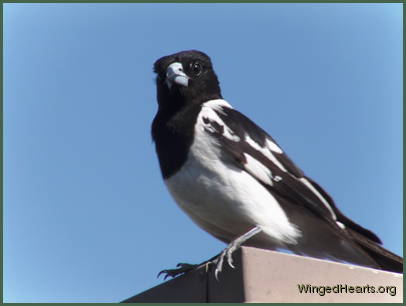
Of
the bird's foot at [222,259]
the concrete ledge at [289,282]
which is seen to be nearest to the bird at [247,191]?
the bird's foot at [222,259]

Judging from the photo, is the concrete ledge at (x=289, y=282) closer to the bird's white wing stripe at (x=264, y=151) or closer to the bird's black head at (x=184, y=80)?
the bird's white wing stripe at (x=264, y=151)

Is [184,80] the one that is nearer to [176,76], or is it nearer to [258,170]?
[176,76]

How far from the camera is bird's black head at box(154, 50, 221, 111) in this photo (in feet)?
20.6

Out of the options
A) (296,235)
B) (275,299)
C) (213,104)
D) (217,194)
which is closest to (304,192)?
(296,235)

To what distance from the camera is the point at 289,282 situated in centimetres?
422

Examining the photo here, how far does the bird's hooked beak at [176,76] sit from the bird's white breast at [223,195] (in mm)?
732

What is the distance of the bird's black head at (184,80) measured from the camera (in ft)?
20.6

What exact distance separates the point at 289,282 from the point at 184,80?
263 centimetres

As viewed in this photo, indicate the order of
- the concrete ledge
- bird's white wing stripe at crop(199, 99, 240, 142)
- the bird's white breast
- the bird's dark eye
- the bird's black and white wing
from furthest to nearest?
the bird's dark eye
bird's white wing stripe at crop(199, 99, 240, 142)
the bird's black and white wing
the bird's white breast
the concrete ledge

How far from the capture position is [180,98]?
6.24 meters

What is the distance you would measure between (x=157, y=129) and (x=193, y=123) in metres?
0.42

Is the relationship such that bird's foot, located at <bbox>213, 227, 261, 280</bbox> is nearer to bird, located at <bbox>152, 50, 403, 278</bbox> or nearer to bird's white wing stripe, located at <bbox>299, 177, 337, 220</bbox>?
bird, located at <bbox>152, 50, 403, 278</bbox>

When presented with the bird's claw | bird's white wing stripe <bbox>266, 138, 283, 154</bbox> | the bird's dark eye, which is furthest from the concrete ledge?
the bird's dark eye

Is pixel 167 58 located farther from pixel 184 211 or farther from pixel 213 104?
pixel 184 211
